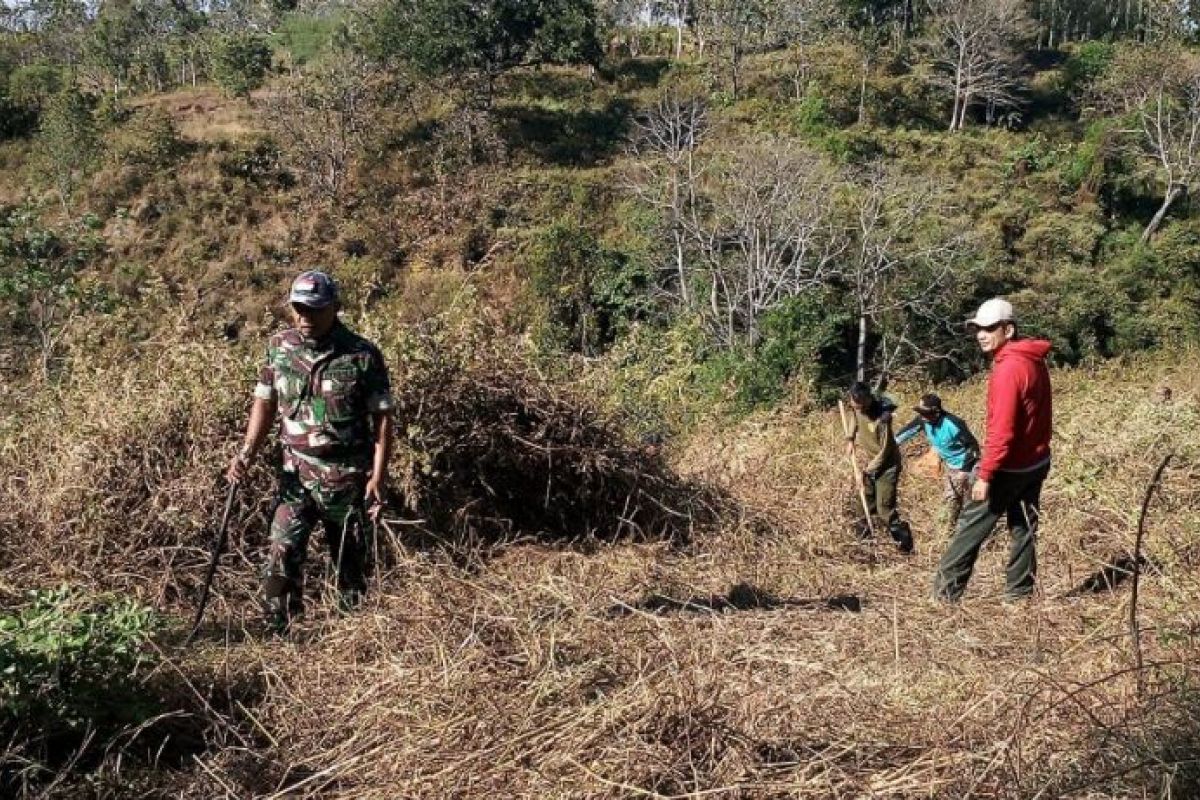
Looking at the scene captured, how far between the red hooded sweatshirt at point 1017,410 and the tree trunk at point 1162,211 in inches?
1034

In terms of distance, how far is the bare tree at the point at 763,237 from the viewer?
22.1 m

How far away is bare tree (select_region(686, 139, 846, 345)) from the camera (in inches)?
872

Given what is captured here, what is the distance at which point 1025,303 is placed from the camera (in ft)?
77.4

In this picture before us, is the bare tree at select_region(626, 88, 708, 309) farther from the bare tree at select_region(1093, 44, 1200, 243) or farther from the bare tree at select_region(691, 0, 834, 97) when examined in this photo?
the bare tree at select_region(1093, 44, 1200, 243)

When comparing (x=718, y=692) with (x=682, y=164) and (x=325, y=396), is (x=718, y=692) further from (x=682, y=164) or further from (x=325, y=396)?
(x=682, y=164)

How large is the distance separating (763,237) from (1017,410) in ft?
64.5

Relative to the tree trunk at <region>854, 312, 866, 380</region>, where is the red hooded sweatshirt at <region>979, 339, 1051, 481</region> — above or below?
above

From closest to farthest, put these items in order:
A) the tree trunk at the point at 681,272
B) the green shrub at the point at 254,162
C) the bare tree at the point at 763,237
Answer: the bare tree at the point at 763,237, the tree trunk at the point at 681,272, the green shrub at the point at 254,162

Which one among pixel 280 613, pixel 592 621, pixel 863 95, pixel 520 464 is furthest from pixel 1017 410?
pixel 863 95

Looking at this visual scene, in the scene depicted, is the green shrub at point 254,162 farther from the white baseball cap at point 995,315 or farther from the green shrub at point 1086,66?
the green shrub at point 1086,66

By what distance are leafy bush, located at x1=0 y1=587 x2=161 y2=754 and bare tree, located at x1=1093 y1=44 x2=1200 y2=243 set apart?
29.7 metres

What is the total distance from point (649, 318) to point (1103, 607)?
1923cm

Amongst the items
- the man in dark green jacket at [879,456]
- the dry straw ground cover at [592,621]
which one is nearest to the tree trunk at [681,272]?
the man in dark green jacket at [879,456]

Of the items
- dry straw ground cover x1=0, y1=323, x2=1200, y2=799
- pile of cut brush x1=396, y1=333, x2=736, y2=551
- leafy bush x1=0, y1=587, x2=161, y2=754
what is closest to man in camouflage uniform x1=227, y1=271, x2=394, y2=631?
dry straw ground cover x1=0, y1=323, x2=1200, y2=799
